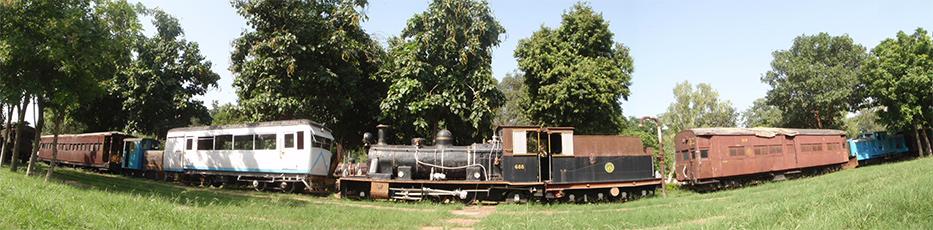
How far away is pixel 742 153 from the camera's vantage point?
22328 millimetres

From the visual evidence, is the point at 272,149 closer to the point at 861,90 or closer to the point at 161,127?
the point at 161,127

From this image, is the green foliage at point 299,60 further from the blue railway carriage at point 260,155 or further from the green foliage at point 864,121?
the green foliage at point 864,121

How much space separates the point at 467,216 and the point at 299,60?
12.7 meters

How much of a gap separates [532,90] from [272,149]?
13.6 meters

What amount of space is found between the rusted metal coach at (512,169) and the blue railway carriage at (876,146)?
2249 centimetres

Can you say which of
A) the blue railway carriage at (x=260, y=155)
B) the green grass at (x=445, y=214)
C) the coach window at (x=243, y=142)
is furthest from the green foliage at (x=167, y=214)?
the coach window at (x=243, y=142)

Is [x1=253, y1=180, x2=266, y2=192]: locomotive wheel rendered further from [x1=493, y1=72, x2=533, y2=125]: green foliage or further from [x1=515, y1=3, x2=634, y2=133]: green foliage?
[x1=493, y1=72, x2=533, y2=125]: green foliage

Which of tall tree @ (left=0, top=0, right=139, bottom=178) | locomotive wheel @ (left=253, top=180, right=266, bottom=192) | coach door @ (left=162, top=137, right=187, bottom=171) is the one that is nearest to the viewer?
tall tree @ (left=0, top=0, right=139, bottom=178)

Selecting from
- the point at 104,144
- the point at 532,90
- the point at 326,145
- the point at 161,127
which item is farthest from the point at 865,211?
the point at 161,127

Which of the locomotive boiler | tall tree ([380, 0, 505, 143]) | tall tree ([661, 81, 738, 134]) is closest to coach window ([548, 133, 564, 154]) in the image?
the locomotive boiler

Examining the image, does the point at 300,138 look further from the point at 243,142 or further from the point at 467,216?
the point at 467,216

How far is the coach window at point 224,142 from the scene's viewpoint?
69.9 ft

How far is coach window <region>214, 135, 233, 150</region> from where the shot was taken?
21.3 meters

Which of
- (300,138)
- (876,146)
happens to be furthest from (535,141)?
(876,146)
